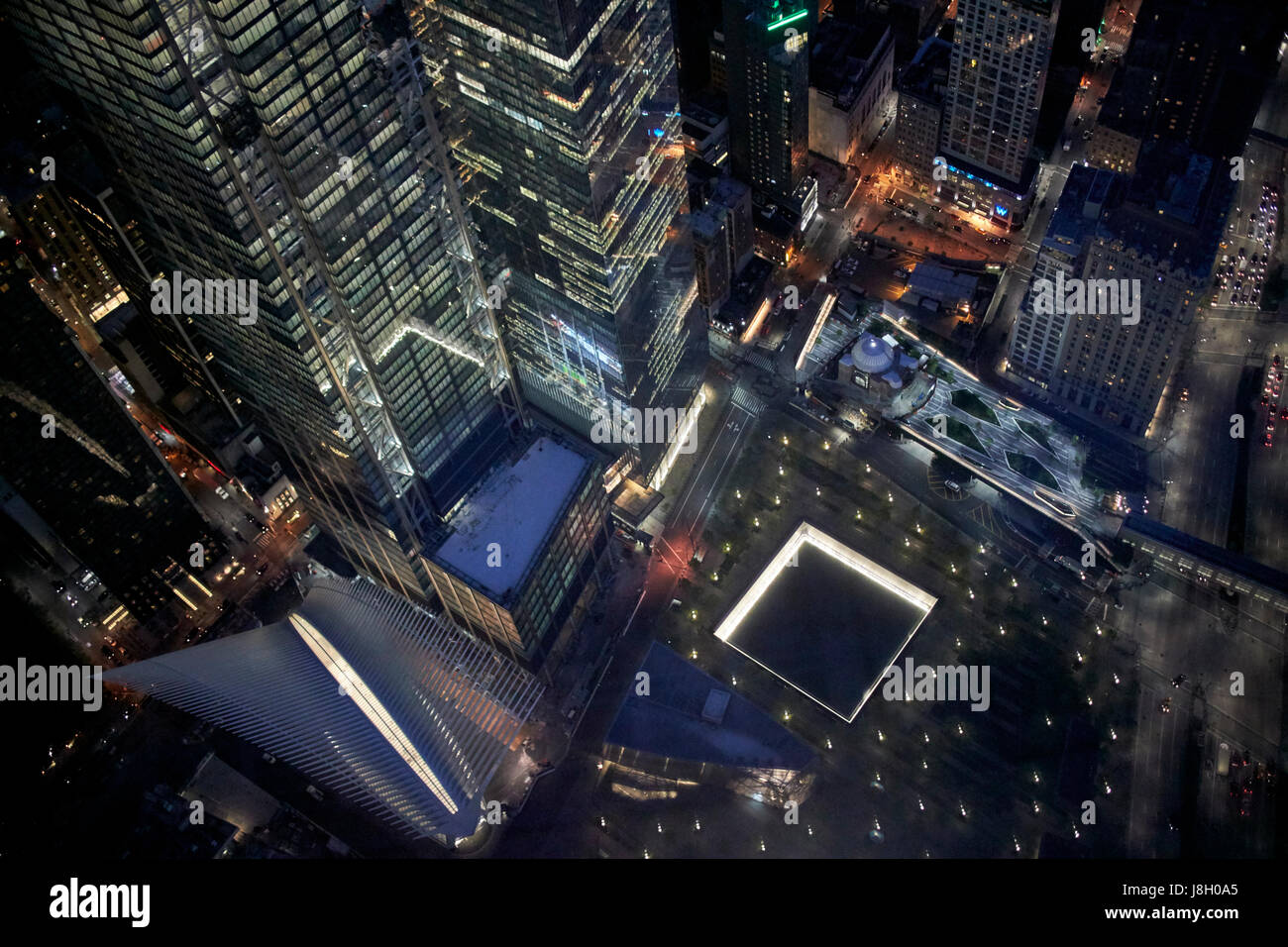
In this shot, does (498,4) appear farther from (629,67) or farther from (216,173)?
(216,173)

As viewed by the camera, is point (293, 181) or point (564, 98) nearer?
point (293, 181)

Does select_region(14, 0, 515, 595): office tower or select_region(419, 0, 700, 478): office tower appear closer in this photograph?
select_region(14, 0, 515, 595): office tower

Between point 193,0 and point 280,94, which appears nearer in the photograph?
point 193,0

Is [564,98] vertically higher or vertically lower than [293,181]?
lower

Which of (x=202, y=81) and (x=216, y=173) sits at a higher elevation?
(x=202, y=81)

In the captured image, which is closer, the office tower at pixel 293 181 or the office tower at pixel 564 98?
the office tower at pixel 293 181
